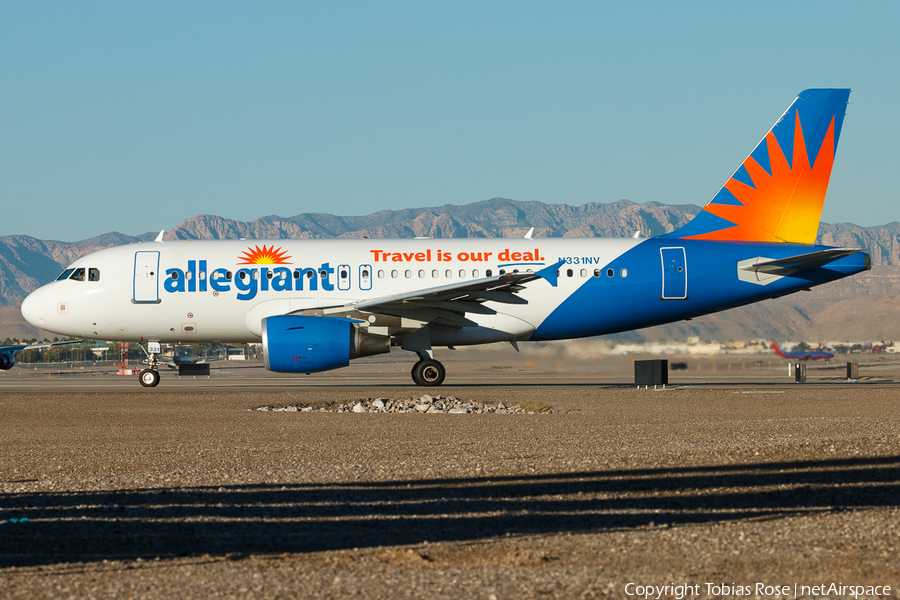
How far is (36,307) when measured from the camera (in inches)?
1058

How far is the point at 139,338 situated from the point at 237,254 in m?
4.12

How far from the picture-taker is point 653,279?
25391 millimetres

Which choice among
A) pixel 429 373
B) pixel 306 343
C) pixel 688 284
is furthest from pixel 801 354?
pixel 306 343

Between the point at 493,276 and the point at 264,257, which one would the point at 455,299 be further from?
the point at 264,257

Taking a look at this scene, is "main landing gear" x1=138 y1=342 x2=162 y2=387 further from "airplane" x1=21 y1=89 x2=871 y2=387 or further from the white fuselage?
the white fuselage

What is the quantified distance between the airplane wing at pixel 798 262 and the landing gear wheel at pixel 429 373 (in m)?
9.21

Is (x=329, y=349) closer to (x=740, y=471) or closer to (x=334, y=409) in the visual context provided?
(x=334, y=409)

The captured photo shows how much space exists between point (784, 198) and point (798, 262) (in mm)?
2508

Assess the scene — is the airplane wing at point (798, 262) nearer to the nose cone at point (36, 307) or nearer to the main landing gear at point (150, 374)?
the main landing gear at point (150, 374)

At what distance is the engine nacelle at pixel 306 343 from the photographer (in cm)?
2344

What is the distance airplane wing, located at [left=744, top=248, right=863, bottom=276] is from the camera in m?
24.8

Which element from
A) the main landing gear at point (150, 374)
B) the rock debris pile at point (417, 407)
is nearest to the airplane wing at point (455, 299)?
the rock debris pile at point (417, 407)

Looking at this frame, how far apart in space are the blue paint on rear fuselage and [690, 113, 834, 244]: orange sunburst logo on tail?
2.57 feet

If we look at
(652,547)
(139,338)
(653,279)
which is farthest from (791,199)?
(652,547)
